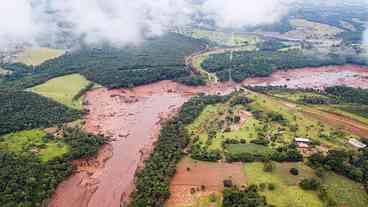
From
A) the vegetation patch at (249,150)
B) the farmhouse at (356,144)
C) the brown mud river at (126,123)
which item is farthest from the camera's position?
the farmhouse at (356,144)

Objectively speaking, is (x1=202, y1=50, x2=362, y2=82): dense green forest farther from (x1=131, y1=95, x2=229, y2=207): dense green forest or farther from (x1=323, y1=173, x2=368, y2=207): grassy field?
(x1=323, y1=173, x2=368, y2=207): grassy field

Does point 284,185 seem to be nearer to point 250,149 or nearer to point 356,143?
point 250,149

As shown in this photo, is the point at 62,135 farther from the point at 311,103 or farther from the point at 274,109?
the point at 311,103

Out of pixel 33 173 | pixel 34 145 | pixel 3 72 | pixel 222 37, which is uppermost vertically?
pixel 222 37

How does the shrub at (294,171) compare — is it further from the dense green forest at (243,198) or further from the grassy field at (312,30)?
the grassy field at (312,30)

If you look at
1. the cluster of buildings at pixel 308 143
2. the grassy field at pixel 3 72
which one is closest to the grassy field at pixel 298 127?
the cluster of buildings at pixel 308 143

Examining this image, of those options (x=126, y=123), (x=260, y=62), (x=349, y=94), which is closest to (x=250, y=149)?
(x=126, y=123)

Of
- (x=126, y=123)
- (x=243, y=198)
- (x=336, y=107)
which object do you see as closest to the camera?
(x=243, y=198)

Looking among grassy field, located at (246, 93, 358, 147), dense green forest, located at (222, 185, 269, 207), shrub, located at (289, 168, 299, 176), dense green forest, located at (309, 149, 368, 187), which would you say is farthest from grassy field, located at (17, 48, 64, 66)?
dense green forest, located at (309, 149, 368, 187)
